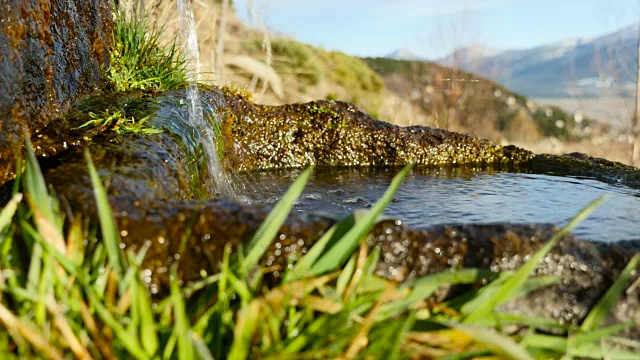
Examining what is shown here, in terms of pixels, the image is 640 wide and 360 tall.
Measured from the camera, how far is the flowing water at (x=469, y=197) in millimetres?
3463

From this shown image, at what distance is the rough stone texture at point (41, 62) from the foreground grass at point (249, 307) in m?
1.09

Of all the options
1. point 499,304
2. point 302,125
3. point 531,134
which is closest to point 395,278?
point 499,304

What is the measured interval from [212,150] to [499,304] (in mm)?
2831

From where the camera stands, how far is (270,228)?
1939 millimetres

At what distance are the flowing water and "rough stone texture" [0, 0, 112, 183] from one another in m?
1.38

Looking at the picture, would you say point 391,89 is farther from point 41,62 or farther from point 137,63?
point 41,62

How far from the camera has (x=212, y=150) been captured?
4.36m

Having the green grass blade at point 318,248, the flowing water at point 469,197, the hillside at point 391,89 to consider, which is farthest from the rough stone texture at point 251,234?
the hillside at point 391,89

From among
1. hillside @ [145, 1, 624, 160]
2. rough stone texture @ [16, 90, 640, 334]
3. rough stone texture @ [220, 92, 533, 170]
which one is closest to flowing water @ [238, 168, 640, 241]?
rough stone texture @ [220, 92, 533, 170]

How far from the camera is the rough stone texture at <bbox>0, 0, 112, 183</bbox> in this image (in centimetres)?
288

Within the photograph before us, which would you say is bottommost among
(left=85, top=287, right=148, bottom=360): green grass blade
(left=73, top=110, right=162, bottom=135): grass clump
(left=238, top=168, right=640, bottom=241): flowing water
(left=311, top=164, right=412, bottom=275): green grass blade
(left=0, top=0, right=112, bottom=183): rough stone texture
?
(left=85, top=287, right=148, bottom=360): green grass blade

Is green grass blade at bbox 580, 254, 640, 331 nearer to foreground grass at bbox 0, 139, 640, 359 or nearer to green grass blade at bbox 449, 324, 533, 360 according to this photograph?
foreground grass at bbox 0, 139, 640, 359

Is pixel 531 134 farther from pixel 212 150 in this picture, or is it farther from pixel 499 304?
pixel 499 304

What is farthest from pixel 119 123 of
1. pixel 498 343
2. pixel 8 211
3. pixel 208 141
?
pixel 498 343
